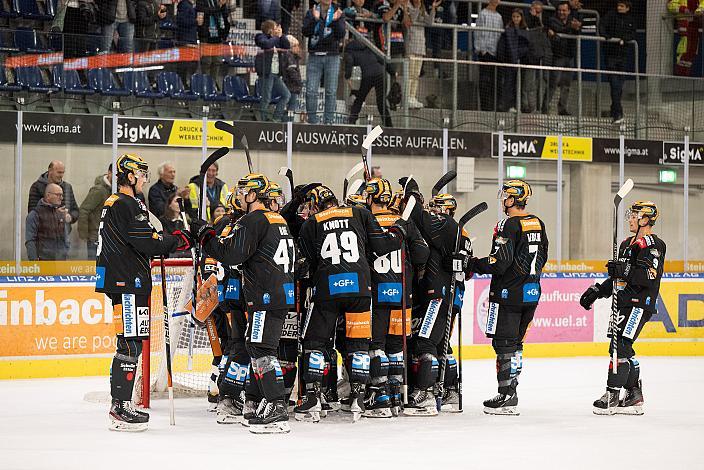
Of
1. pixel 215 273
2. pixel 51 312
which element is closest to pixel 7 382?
pixel 51 312

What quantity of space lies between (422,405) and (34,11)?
727cm

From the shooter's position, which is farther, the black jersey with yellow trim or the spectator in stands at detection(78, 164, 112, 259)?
the spectator in stands at detection(78, 164, 112, 259)

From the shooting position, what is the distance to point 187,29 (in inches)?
547

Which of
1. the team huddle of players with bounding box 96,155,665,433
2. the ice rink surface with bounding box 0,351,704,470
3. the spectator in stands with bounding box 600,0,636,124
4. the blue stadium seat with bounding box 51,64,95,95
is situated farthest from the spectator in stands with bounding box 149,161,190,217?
the spectator in stands with bounding box 600,0,636,124

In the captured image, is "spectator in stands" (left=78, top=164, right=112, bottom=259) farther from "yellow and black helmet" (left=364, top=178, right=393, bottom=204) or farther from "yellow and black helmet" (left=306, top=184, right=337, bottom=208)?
"yellow and black helmet" (left=364, top=178, right=393, bottom=204)

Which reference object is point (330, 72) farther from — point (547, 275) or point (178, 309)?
point (178, 309)

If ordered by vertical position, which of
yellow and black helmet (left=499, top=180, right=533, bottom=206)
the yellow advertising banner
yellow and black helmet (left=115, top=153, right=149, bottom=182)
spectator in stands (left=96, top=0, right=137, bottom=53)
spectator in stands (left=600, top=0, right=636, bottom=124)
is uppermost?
spectator in stands (left=600, top=0, right=636, bottom=124)

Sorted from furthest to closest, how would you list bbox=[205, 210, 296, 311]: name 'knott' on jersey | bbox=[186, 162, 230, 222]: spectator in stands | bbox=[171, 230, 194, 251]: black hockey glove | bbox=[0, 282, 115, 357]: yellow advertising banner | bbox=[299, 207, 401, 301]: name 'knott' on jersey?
bbox=[186, 162, 230, 222]: spectator in stands
bbox=[0, 282, 115, 357]: yellow advertising banner
bbox=[299, 207, 401, 301]: name 'knott' on jersey
bbox=[171, 230, 194, 251]: black hockey glove
bbox=[205, 210, 296, 311]: name 'knott' on jersey

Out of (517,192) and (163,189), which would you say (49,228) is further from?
(517,192)

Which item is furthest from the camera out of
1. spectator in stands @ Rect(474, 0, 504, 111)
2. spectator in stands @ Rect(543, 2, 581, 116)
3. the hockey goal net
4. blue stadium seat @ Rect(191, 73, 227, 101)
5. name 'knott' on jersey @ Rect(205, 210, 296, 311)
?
spectator in stands @ Rect(543, 2, 581, 116)

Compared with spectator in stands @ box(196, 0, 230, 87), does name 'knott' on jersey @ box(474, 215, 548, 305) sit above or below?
below

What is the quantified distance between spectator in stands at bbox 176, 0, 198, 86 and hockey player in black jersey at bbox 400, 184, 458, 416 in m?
5.29

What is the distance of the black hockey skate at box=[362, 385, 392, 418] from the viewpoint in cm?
856

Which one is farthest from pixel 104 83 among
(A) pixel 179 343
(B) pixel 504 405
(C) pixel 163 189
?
(B) pixel 504 405
